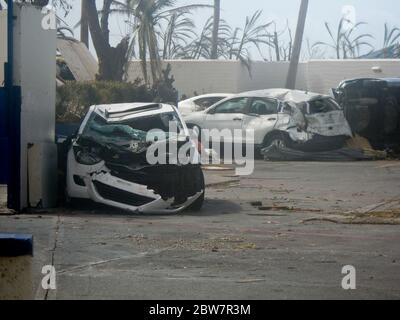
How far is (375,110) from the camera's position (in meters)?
22.4

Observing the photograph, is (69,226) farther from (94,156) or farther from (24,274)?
(24,274)

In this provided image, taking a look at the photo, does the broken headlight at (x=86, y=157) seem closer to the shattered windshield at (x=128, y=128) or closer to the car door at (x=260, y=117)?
the shattered windshield at (x=128, y=128)

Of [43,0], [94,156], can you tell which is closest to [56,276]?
[94,156]

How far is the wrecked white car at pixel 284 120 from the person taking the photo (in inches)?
832

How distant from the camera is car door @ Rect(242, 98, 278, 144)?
21.4 metres

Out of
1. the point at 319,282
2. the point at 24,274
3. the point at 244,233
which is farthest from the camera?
the point at 244,233

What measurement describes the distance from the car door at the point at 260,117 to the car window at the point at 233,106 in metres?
0.19

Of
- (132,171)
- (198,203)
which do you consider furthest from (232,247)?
(198,203)

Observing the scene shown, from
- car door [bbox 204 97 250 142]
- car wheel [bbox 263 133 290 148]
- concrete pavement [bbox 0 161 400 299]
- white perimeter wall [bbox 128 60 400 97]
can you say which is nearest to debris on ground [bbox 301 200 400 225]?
concrete pavement [bbox 0 161 400 299]

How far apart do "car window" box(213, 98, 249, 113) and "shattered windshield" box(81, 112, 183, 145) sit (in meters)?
8.77

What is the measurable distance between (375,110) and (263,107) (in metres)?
2.85

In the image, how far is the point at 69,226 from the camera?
11133mm

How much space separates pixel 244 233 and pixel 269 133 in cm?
1086
